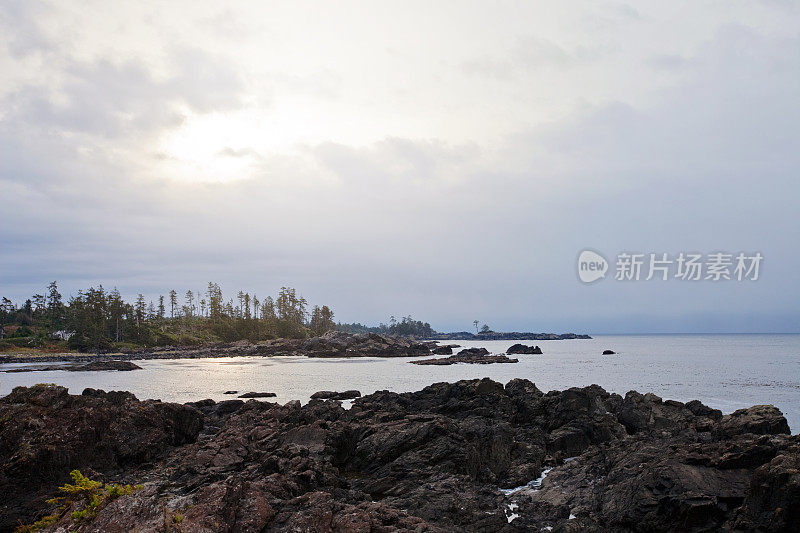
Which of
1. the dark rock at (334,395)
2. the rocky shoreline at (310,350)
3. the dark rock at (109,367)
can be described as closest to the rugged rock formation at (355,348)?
the rocky shoreline at (310,350)

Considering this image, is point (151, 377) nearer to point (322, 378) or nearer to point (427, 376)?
point (322, 378)

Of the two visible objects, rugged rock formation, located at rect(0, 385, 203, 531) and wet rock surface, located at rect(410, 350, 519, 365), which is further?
wet rock surface, located at rect(410, 350, 519, 365)

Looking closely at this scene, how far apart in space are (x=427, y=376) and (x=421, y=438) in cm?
5862

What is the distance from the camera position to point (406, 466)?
2106 cm

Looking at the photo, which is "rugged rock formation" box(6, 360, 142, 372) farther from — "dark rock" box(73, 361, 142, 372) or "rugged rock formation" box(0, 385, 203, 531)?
"rugged rock formation" box(0, 385, 203, 531)

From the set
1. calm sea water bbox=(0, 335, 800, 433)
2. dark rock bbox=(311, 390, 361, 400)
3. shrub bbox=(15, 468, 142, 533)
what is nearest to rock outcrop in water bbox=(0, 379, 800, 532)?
shrub bbox=(15, 468, 142, 533)

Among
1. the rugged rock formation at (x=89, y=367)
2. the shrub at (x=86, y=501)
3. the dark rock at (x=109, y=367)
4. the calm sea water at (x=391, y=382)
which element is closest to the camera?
the shrub at (x=86, y=501)

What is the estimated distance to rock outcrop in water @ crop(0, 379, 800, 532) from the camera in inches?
533

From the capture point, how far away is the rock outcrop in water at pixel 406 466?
13547 millimetres

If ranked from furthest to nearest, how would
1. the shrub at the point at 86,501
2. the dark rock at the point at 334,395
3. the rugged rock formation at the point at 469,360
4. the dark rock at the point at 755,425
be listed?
the rugged rock formation at the point at 469,360
the dark rock at the point at 334,395
the dark rock at the point at 755,425
the shrub at the point at 86,501

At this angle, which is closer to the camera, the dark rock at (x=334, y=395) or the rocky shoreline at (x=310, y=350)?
the dark rock at (x=334, y=395)

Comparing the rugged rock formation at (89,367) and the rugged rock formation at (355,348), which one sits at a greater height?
the rugged rock formation at (89,367)

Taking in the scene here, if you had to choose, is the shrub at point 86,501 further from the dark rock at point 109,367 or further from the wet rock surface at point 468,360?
the wet rock surface at point 468,360

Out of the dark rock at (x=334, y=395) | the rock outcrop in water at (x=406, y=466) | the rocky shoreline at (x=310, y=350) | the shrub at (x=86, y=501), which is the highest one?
the shrub at (x=86, y=501)
